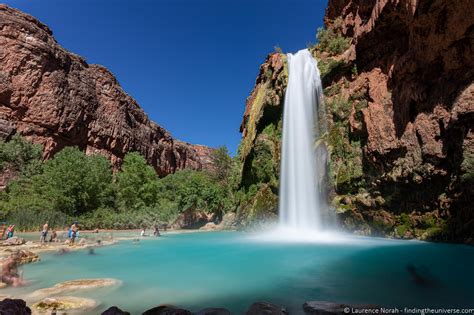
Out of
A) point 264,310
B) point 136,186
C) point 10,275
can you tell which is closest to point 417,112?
point 264,310

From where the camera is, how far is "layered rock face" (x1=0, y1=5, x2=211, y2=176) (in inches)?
1551

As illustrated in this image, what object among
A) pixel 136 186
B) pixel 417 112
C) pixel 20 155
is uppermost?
pixel 20 155

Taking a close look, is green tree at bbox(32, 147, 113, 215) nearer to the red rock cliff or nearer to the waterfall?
the waterfall

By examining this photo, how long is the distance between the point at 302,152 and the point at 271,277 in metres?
19.6

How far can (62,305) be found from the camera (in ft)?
17.5

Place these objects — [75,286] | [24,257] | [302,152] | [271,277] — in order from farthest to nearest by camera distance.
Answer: [302,152] < [24,257] < [271,277] < [75,286]

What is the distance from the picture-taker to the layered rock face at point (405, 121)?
15.6 meters

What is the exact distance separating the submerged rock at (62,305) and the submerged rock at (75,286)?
111 cm

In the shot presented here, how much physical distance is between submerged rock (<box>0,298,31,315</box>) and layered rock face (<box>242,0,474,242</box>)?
1718 centimetres

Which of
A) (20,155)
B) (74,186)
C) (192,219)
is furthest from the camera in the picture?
(192,219)

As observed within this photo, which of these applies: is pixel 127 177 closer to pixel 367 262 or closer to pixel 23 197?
pixel 23 197

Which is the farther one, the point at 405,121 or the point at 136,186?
the point at 136,186

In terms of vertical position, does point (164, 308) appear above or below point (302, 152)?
below

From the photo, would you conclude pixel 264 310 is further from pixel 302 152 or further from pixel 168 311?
pixel 302 152
